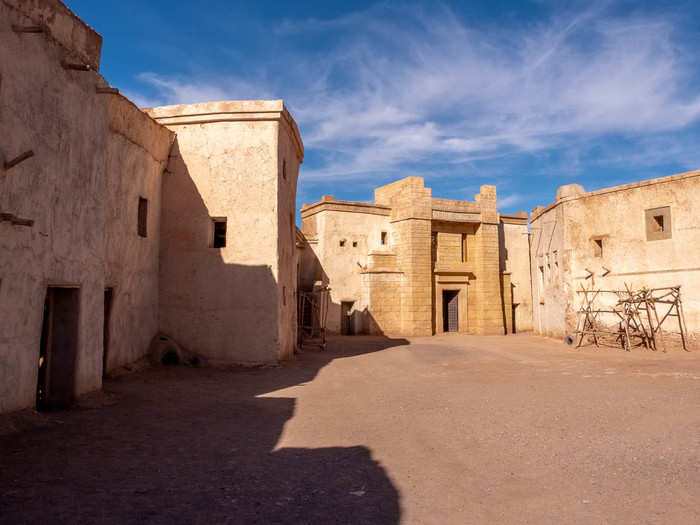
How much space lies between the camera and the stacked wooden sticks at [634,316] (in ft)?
54.5

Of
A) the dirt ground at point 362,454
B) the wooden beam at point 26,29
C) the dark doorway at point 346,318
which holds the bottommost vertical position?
the dirt ground at point 362,454

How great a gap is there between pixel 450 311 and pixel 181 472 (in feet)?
76.6

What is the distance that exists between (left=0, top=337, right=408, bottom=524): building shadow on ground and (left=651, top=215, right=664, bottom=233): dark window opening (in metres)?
14.7

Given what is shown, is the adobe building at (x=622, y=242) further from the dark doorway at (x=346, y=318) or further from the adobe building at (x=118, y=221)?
the adobe building at (x=118, y=221)

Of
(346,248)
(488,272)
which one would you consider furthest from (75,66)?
(488,272)

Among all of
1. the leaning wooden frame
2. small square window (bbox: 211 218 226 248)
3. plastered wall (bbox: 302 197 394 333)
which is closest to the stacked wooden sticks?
the leaning wooden frame

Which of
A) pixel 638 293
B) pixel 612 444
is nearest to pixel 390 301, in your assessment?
pixel 638 293

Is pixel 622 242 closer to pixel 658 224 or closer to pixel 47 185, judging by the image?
pixel 658 224

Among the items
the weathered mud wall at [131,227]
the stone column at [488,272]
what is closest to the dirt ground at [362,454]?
the weathered mud wall at [131,227]

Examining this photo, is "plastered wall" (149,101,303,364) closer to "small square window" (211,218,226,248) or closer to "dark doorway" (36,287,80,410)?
"small square window" (211,218,226,248)

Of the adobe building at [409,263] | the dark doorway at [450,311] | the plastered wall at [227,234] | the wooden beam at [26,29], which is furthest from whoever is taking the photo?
the dark doorway at [450,311]

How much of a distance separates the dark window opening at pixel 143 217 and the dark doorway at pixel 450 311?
18099 millimetres

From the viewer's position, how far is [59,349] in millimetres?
7562

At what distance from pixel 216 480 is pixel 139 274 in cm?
840
